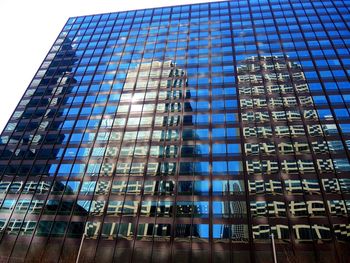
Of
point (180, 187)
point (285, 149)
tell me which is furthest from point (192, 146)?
point (285, 149)

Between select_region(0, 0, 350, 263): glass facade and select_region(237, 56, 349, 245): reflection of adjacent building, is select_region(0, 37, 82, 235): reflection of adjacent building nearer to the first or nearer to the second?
select_region(0, 0, 350, 263): glass facade

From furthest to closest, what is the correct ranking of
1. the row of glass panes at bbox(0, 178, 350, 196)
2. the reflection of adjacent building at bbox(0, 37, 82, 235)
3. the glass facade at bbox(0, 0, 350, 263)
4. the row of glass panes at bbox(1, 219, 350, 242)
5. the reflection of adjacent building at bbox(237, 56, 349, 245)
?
1. the reflection of adjacent building at bbox(0, 37, 82, 235)
2. the row of glass panes at bbox(0, 178, 350, 196)
3. the glass facade at bbox(0, 0, 350, 263)
4. the reflection of adjacent building at bbox(237, 56, 349, 245)
5. the row of glass panes at bbox(1, 219, 350, 242)

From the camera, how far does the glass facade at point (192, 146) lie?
3391 cm

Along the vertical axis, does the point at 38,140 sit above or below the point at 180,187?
above

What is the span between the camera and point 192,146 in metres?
41.6

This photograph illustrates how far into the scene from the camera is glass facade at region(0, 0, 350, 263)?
33.9m

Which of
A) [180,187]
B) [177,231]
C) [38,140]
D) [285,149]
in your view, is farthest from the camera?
[38,140]

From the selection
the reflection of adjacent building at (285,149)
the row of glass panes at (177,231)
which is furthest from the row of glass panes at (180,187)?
the row of glass panes at (177,231)

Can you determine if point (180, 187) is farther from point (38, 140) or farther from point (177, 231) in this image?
point (38, 140)

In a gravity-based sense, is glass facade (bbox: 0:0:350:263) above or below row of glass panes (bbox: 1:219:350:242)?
above

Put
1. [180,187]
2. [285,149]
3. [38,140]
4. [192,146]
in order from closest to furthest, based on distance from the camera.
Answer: [180,187] < [285,149] < [192,146] < [38,140]

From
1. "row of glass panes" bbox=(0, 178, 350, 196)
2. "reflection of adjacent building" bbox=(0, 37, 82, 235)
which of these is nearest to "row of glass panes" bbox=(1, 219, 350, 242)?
"reflection of adjacent building" bbox=(0, 37, 82, 235)

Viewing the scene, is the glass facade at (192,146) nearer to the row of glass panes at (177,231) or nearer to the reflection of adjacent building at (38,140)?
the row of glass panes at (177,231)

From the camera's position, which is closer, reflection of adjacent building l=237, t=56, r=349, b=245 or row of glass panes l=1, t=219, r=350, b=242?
row of glass panes l=1, t=219, r=350, b=242
